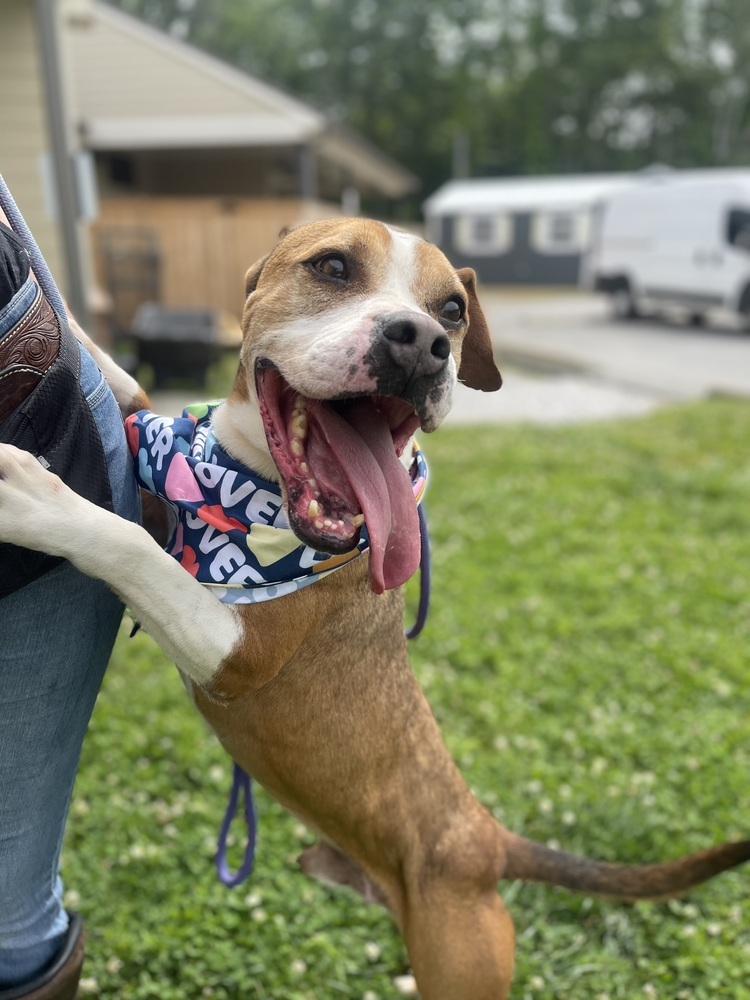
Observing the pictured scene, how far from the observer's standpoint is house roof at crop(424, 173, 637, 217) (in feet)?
109

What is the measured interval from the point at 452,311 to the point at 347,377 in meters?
0.58

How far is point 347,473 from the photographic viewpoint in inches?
73.0

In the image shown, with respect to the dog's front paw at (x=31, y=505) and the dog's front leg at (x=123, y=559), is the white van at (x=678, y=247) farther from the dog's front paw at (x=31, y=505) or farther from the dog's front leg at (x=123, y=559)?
the dog's front paw at (x=31, y=505)

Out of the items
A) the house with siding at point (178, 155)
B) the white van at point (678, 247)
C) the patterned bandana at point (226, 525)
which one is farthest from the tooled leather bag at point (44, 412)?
the white van at point (678, 247)

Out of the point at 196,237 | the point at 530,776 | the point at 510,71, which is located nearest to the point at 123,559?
the point at 530,776

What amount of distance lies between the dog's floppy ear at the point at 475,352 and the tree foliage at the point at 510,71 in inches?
2078

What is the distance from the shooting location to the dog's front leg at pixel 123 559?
5.64 feet

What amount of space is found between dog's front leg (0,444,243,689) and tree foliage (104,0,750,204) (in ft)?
176

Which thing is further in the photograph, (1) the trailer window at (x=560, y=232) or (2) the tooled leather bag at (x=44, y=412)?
(1) the trailer window at (x=560, y=232)

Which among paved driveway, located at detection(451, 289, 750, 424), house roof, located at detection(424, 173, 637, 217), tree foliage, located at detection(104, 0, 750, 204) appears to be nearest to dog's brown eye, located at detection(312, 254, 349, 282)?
paved driveway, located at detection(451, 289, 750, 424)

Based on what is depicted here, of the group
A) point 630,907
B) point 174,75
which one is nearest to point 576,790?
point 630,907

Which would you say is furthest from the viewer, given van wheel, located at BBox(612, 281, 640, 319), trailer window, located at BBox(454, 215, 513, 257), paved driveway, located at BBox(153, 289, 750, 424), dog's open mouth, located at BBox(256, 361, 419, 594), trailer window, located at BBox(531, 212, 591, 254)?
trailer window, located at BBox(454, 215, 513, 257)

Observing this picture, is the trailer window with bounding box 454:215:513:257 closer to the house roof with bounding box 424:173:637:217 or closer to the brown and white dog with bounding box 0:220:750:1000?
the house roof with bounding box 424:173:637:217

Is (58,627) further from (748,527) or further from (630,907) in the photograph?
(748,527)
